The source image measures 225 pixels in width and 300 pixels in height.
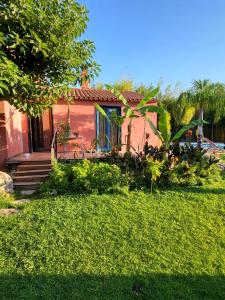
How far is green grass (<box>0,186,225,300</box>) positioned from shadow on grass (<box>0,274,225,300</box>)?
14 millimetres

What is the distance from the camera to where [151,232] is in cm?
423

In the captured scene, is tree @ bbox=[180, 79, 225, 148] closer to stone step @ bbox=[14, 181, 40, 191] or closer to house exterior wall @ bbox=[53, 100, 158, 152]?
house exterior wall @ bbox=[53, 100, 158, 152]

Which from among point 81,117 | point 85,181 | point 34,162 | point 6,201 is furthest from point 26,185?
point 81,117

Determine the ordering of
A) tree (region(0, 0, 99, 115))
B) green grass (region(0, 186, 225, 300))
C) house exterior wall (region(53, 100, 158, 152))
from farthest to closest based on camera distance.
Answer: house exterior wall (region(53, 100, 158, 152)), tree (region(0, 0, 99, 115)), green grass (region(0, 186, 225, 300))

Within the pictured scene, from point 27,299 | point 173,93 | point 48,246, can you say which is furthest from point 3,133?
point 173,93

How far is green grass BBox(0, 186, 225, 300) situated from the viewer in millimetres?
2975

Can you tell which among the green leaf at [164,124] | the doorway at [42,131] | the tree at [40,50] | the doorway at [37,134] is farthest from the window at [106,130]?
the tree at [40,50]

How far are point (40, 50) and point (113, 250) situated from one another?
4500 millimetres

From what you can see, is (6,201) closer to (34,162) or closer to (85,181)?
(85,181)

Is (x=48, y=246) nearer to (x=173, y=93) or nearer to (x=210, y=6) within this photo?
(x=210, y=6)

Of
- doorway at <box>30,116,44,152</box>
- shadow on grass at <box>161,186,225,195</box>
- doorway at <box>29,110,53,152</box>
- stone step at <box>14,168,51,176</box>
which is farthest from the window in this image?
shadow on grass at <box>161,186,225,195</box>

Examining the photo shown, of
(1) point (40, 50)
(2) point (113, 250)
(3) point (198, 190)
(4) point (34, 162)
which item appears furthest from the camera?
(4) point (34, 162)

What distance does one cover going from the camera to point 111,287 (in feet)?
9.77

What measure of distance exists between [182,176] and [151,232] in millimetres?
3096
